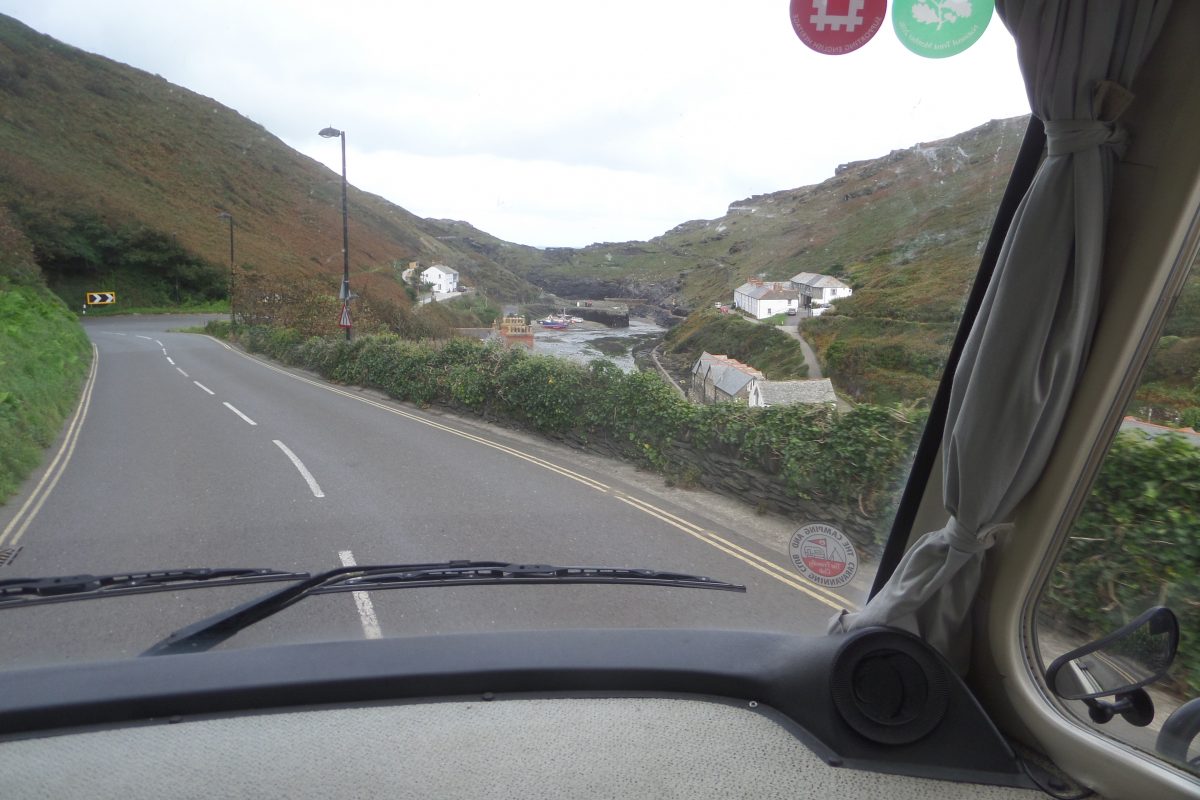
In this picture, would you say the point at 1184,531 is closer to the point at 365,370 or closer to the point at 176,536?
the point at 176,536

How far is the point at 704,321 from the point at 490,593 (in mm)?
1644

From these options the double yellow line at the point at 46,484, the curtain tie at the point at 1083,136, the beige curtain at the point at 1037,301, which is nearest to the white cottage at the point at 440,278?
the double yellow line at the point at 46,484

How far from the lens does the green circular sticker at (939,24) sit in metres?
2.52

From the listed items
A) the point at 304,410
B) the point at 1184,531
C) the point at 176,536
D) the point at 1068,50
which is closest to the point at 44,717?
the point at 176,536

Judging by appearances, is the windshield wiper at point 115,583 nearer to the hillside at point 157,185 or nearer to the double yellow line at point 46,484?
the double yellow line at point 46,484

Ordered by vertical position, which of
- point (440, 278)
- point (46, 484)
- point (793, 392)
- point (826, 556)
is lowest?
point (46, 484)

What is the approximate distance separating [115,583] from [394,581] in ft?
3.43

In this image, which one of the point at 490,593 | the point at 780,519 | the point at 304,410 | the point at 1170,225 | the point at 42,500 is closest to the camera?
the point at 1170,225

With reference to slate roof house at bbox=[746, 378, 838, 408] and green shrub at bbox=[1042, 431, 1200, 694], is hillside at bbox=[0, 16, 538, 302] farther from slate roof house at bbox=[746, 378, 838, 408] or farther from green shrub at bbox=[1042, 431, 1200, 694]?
green shrub at bbox=[1042, 431, 1200, 694]

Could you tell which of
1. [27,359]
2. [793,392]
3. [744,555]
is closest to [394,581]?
[793,392]

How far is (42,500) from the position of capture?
559cm

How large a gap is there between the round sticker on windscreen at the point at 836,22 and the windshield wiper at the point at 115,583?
107 inches

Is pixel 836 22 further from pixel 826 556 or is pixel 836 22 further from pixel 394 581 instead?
pixel 394 581

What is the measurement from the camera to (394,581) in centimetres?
349
